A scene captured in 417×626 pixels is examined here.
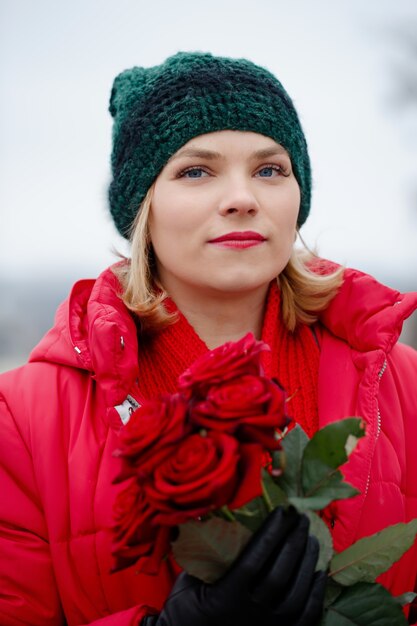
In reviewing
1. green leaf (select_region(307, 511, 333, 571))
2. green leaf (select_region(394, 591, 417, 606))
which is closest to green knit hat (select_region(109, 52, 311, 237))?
green leaf (select_region(307, 511, 333, 571))

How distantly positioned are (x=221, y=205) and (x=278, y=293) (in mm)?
413

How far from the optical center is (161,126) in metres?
1.85

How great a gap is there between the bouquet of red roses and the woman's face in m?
0.62

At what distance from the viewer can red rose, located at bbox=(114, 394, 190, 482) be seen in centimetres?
106

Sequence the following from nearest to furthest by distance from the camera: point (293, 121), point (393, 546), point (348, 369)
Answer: point (393, 546) < point (348, 369) < point (293, 121)

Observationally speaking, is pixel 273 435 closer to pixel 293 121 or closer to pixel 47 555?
pixel 47 555

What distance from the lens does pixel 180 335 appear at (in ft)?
6.36

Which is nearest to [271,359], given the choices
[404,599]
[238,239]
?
[238,239]

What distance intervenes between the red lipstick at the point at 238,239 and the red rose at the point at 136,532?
0.79 m

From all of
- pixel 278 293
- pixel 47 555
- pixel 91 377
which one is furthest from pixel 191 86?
pixel 47 555

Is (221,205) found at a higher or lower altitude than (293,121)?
lower

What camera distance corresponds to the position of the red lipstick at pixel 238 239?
5.75 feet

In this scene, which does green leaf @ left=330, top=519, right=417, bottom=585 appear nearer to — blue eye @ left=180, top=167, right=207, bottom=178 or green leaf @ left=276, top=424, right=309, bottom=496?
green leaf @ left=276, top=424, right=309, bottom=496

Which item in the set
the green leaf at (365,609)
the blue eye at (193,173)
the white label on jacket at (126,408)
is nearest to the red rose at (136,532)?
the green leaf at (365,609)
